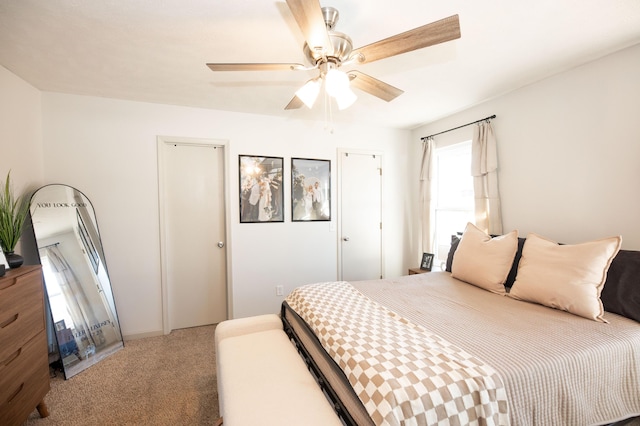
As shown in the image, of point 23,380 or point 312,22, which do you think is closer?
point 312,22

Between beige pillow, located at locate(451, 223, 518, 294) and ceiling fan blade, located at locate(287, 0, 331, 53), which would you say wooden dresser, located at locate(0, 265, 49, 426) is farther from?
beige pillow, located at locate(451, 223, 518, 294)

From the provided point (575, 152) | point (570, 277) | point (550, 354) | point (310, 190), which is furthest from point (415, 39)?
point (310, 190)

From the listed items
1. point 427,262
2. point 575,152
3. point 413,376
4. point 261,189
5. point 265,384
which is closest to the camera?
point 413,376

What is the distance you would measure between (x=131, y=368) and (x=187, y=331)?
0.70 m

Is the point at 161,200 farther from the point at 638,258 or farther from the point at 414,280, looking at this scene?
the point at 638,258

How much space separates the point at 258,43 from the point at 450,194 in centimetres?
279

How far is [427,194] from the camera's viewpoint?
3.57 m

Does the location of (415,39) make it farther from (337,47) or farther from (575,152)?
(575,152)

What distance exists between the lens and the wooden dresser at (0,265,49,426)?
1.44m

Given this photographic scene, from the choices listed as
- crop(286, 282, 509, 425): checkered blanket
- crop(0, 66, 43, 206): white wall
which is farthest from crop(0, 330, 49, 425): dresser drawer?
crop(286, 282, 509, 425): checkered blanket

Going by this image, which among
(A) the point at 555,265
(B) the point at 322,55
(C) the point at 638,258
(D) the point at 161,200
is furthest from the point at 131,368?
(C) the point at 638,258

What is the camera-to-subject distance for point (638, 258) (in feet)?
5.43

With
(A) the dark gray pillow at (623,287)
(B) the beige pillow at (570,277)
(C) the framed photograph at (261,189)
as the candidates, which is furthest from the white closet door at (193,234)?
(A) the dark gray pillow at (623,287)

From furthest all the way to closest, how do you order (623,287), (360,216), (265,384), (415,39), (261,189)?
(360,216) → (261,189) → (623,287) → (265,384) → (415,39)
